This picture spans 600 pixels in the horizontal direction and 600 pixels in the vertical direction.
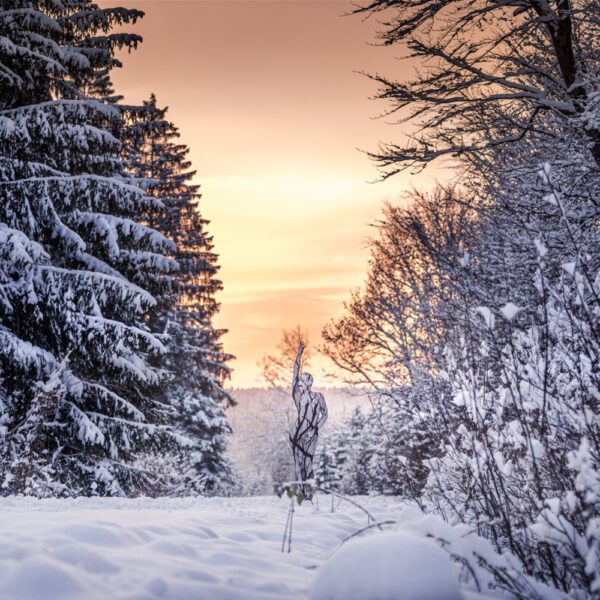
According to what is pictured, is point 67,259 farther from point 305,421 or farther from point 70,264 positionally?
point 305,421

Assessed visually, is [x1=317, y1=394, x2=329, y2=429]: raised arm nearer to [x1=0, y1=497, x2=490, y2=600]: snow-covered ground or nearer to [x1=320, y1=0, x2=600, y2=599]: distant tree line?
[x1=320, y1=0, x2=600, y2=599]: distant tree line

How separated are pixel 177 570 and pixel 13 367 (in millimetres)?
7490

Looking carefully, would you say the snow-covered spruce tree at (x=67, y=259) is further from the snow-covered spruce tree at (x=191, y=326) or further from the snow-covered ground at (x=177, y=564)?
the snow-covered spruce tree at (x=191, y=326)

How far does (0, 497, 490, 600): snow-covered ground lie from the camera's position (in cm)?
181

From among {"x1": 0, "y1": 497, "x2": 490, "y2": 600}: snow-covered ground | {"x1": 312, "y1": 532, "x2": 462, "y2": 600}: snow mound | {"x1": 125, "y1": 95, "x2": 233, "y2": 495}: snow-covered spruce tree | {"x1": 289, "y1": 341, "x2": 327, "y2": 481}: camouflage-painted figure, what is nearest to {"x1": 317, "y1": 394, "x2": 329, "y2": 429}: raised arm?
{"x1": 289, "y1": 341, "x2": 327, "y2": 481}: camouflage-painted figure

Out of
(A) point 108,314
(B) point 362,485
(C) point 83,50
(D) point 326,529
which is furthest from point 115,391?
(B) point 362,485

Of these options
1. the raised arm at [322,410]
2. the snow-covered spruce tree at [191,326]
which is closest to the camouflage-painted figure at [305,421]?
the raised arm at [322,410]

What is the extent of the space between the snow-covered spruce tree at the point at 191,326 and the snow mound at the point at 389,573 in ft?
54.7

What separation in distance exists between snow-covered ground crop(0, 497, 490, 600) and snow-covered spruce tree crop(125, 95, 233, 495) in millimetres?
15574

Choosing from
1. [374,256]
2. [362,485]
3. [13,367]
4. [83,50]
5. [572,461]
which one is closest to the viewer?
[572,461]

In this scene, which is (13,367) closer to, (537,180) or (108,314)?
(108,314)

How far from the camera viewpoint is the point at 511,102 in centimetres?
856

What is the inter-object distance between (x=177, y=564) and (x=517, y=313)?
6.03 metres

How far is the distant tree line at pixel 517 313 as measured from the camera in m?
2.29
